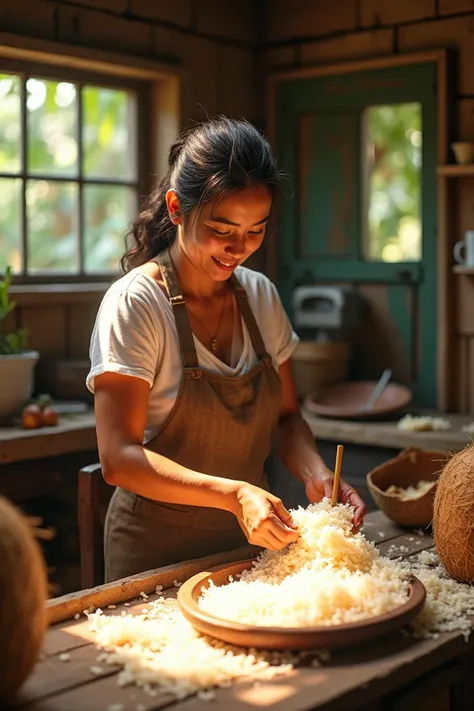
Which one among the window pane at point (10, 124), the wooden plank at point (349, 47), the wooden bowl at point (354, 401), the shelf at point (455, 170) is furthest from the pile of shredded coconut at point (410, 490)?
the wooden plank at point (349, 47)

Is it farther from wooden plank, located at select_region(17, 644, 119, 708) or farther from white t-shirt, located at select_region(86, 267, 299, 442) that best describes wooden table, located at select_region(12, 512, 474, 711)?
white t-shirt, located at select_region(86, 267, 299, 442)

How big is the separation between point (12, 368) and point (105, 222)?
101cm

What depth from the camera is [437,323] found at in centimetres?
416

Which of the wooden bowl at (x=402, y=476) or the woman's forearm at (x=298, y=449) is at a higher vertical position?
the woman's forearm at (x=298, y=449)

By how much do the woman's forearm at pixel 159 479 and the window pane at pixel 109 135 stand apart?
231 centimetres

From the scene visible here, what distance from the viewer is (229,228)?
214 cm

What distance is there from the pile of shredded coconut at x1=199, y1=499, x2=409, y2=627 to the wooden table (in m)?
0.08

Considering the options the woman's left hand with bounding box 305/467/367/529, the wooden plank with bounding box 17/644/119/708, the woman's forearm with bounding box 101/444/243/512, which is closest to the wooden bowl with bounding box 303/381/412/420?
the woman's left hand with bounding box 305/467/367/529

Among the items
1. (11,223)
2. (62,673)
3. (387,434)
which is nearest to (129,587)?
(62,673)

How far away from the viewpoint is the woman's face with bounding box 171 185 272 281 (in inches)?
84.0

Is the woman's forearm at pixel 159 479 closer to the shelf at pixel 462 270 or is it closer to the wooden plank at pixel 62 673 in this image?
the wooden plank at pixel 62 673

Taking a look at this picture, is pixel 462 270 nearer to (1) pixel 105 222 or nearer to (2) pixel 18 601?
(1) pixel 105 222

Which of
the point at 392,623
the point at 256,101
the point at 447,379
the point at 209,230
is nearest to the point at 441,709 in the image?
the point at 392,623

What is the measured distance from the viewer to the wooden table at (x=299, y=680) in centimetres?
145
